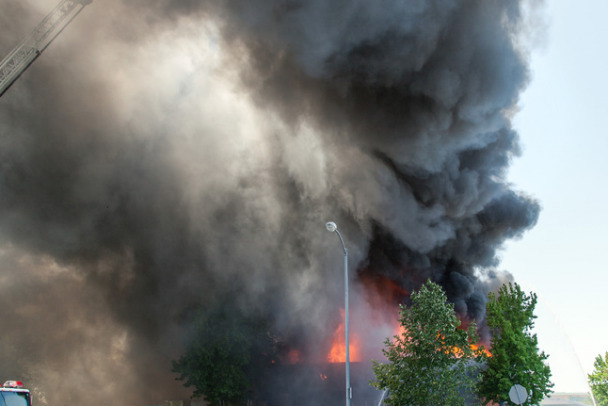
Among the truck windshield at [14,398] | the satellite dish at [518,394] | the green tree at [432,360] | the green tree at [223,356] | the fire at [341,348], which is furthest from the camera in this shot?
the fire at [341,348]

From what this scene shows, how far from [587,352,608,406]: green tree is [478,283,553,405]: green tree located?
49.2ft

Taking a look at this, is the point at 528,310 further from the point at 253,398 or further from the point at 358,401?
the point at 253,398

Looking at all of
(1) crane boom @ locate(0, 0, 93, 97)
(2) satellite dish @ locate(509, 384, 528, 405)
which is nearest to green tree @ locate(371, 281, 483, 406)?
(2) satellite dish @ locate(509, 384, 528, 405)

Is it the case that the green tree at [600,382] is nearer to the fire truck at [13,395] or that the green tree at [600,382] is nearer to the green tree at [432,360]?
the green tree at [432,360]

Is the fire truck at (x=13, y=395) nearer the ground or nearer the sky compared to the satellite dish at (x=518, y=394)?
nearer the ground

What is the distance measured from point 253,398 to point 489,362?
24336 mm

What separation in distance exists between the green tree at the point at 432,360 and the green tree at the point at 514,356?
5.81 m

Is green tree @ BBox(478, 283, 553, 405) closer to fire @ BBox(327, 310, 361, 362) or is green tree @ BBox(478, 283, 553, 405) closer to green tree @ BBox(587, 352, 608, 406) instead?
green tree @ BBox(587, 352, 608, 406)

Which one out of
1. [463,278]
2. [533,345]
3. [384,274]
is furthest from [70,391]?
[533,345]

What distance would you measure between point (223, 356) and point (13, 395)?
94.5 ft

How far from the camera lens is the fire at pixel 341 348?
44.8 metres

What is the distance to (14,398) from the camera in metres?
11.6

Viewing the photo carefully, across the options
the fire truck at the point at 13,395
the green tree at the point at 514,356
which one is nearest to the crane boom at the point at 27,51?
the fire truck at the point at 13,395

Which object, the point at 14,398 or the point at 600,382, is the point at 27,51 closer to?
the point at 14,398
